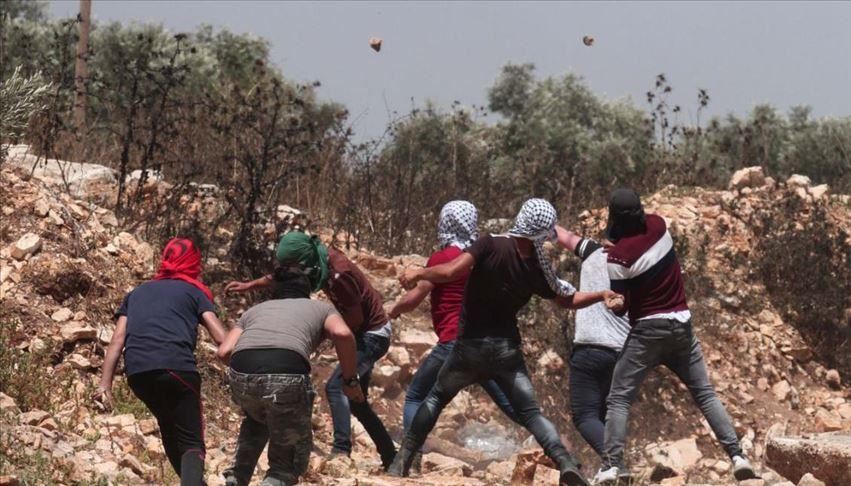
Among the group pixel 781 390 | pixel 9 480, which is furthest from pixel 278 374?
pixel 781 390

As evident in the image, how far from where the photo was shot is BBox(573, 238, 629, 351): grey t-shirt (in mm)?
7562

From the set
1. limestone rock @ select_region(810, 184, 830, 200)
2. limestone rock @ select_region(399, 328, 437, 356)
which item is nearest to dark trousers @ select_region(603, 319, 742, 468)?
limestone rock @ select_region(399, 328, 437, 356)

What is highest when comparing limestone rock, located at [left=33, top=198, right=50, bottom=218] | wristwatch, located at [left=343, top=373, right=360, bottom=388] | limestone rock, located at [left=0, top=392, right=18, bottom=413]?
limestone rock, located at [left=33, top=198, right=50, bottom=218]

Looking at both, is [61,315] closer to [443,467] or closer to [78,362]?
[78,362]

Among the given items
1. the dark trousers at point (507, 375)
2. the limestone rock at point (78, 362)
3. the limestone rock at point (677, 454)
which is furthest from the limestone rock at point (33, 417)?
the limestone rock at point (677, 454)

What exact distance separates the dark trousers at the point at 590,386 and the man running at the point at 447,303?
1.26 feet

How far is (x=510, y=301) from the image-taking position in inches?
272

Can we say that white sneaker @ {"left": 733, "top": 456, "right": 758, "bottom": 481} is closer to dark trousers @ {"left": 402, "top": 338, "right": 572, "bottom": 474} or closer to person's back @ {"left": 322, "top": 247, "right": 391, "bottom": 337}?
dark trousers @ {"left": 402, "top": 338, "right": 572, "bottom": 474}

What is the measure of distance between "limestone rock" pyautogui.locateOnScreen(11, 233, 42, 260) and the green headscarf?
14.3 ft

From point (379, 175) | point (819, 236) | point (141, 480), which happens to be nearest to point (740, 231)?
point (819, 236)

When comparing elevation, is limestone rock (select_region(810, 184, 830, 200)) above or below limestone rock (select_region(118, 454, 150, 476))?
above

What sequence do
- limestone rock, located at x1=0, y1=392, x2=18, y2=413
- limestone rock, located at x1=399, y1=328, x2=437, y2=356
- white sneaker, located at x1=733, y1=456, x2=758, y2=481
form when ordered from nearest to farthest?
white sneaker, located at x1=733, y1=456, x2=758, y2=481 < limestone rock, located at x1=0, y1=392, x2=18, y2=413 < limestone rock, located at x1=399, y1=328, x2=437, y2=356

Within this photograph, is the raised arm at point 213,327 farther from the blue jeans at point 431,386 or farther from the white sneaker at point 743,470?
the white sneaker at point 743,470

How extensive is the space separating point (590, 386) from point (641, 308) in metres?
0.78
